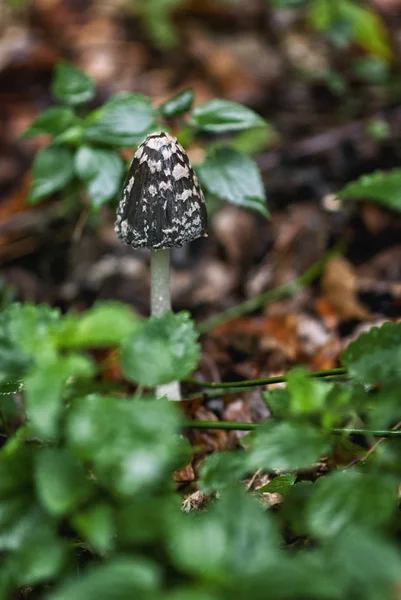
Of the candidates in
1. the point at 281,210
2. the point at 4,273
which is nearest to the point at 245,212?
the point at 281,210

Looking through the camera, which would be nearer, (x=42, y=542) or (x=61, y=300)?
(x=42, y=542)

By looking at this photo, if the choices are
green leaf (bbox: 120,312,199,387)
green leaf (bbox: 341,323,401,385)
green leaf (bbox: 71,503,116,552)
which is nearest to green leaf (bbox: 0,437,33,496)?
green leaf (bbox: 71,503,116,552)

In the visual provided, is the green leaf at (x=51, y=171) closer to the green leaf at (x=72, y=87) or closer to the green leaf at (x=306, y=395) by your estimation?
the green leaf at (x=72, y=87)

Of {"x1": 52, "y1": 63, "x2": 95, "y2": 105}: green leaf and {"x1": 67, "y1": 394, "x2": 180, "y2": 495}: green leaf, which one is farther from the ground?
{"x1": 52, "y1": 63, "x2": 95, "y2": 105}: green leaf

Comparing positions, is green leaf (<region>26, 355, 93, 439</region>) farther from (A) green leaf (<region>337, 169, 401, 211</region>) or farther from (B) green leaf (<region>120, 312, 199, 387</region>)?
(A) green leaf (<region>337, 169, 401, 211</region>)

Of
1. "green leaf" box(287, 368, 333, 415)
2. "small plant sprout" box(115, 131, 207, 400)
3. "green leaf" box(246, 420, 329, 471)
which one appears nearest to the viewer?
"green leaf" box(246, 420, 329, 471)

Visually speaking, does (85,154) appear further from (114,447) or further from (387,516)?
(387,516)
